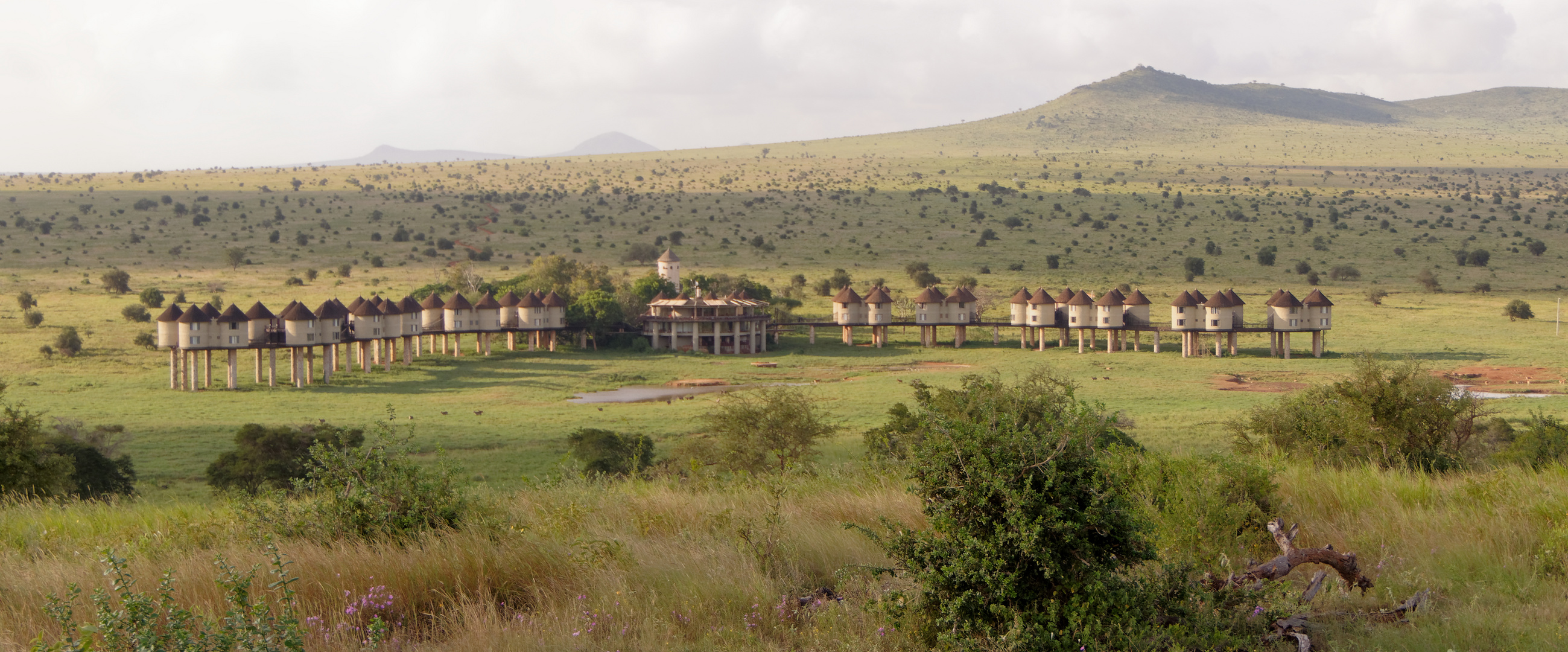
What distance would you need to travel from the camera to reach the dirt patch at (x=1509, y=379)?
46.2 m

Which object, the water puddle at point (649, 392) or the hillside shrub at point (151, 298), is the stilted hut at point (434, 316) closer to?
the water puddle at point (649, 392)

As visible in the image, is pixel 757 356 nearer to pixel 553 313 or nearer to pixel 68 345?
pixel 553 313

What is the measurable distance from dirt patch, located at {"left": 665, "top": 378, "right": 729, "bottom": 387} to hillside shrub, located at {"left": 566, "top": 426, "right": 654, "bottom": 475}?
17.9 m

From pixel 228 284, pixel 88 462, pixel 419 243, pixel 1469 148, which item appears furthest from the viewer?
pixel 1469 148

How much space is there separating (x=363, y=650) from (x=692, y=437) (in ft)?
99.2

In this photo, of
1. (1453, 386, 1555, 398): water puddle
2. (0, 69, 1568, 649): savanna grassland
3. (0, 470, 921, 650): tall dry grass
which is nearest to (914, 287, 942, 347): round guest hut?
(0, 69, 1568, 649): savanna grassland

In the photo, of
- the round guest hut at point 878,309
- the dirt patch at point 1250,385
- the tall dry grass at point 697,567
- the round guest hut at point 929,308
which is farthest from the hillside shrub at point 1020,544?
the round guest hut at point 929,308

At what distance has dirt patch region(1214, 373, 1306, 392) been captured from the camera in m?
48.7

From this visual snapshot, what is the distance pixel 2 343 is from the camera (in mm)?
57000

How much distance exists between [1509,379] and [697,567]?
175 ft

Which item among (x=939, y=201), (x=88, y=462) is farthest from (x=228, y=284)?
(x=939, y=201)

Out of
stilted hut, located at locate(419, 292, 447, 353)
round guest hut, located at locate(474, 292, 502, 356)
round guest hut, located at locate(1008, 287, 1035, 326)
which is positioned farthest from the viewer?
round guest hut, located at locate(1008, 287, 1035, 326)

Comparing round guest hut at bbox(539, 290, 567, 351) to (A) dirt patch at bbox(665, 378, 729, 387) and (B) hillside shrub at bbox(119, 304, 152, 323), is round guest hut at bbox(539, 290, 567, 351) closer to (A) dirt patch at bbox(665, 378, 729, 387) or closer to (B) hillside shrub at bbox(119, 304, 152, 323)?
(A) dirt patch at bbox(665, 378, 729, 387)

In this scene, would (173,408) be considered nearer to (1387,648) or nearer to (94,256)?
(1387,648)
